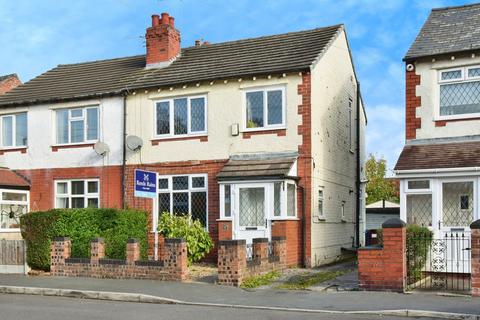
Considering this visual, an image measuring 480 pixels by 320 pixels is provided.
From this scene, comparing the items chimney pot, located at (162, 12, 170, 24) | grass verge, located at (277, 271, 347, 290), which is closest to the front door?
grass verge, located at (277, 271, 347, 290)

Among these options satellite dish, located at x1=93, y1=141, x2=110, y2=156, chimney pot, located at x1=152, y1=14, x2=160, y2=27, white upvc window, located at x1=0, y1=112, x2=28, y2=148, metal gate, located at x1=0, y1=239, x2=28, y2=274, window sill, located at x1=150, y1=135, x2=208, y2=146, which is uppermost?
chimney pot, located at x1=152, y1=14, x2=160, y2=27

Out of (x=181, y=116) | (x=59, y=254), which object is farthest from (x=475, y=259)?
(x=181, y=116)

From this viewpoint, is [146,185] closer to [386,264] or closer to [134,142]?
[134,142]

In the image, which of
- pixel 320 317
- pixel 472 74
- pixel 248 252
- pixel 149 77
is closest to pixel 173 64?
pixel 149 77

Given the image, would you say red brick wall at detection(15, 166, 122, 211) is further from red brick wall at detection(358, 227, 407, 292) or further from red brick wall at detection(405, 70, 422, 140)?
red brick wall at detection(358, 227, 407, 292)

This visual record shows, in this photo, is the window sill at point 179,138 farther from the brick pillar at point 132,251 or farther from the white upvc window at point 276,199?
the brick pillar at point 132,251

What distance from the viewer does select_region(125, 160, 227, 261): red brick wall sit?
19562 mm

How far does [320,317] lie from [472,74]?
863cm

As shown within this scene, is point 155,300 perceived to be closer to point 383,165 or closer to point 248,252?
point 248,252

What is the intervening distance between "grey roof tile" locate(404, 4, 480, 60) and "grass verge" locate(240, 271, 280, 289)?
21.6ft

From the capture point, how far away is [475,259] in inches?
485

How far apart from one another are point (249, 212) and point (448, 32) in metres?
7.53

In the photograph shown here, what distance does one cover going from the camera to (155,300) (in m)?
12.7

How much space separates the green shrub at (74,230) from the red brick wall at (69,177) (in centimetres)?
349
